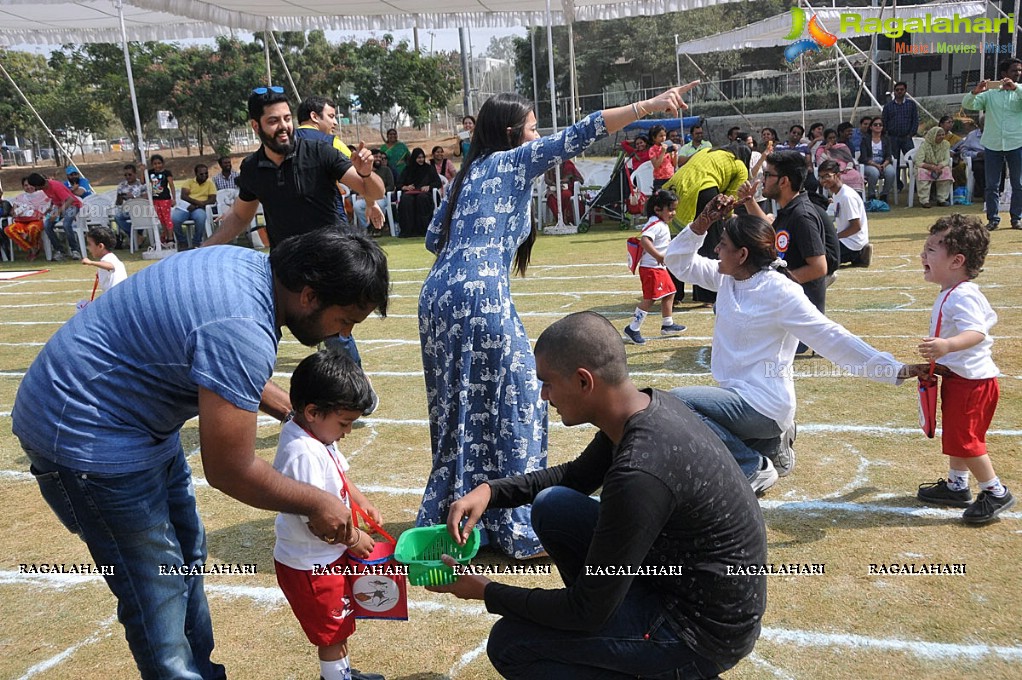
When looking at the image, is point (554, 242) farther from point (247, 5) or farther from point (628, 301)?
point (247, 5)

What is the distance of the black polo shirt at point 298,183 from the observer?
5438mm

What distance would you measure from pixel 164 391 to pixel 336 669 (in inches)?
48.0

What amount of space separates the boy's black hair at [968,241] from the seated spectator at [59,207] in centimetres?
1678

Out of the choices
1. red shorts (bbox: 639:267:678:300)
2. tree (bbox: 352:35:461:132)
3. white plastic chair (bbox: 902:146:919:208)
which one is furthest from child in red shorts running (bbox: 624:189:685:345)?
tree (bbox: 352:35:461:132)

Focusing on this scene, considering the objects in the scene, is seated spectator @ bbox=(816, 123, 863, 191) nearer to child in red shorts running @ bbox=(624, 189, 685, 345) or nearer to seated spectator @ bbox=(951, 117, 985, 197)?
seated spectator @ bbox=(951, 117, 985, 197)

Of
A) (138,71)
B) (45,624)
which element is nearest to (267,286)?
(45,624)

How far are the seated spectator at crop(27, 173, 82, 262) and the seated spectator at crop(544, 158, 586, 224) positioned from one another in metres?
9.56

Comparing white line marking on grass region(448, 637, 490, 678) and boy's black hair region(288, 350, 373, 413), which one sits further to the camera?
white line marking on grass region(448, 637, 490, 678)

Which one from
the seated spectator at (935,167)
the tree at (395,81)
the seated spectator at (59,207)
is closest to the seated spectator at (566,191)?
the seated spectator at (935,167)

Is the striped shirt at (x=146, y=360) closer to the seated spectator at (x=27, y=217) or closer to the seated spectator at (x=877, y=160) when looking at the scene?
the seated spectator at (x=877, y=160)

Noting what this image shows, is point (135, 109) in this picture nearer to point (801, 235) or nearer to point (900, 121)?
point (801, 235)

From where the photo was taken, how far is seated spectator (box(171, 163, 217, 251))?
17.0 m

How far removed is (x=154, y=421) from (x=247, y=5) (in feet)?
48.9

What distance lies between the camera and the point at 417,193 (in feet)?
56.2
